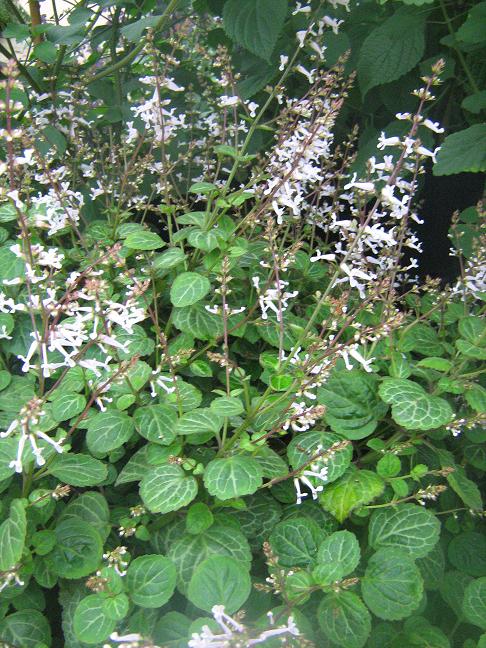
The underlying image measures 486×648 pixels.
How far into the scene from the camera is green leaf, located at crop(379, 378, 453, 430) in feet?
3.23

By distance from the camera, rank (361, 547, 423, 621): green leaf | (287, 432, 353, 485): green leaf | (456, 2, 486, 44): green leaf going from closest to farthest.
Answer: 1. (361, 547, 423, 621): green leaf
2. (287, 432, 353, 485): green leaf
3. (456, 2, 486, 44): green leaf

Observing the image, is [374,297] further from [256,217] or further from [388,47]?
[388,47]

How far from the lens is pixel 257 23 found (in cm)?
131

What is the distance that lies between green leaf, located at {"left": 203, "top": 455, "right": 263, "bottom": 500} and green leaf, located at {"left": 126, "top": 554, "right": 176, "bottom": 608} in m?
0.11

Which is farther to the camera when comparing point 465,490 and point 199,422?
point 465,490

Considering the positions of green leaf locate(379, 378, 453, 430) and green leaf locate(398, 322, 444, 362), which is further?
green leaf locate(398, 322, 444, 362)

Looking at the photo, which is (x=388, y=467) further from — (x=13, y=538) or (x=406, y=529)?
(x=13, y=538)

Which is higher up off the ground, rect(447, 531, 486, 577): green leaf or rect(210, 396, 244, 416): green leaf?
rect(210, 396, 244, 416): green leaf

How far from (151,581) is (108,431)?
231mm

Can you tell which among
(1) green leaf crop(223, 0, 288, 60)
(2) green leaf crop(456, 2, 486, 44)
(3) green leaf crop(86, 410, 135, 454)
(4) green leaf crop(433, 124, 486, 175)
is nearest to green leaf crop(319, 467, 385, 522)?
(3) green leaf crop(86, 410, 135, 454)

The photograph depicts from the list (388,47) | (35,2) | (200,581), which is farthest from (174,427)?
(35,2)

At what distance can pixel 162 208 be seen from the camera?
121 centimetres

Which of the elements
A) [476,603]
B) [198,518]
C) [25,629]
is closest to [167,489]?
[198,518]

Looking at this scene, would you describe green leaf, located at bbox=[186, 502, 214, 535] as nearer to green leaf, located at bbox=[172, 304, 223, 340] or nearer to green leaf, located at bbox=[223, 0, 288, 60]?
green leaf, located at bbox=[172, 304, 223, 340]
